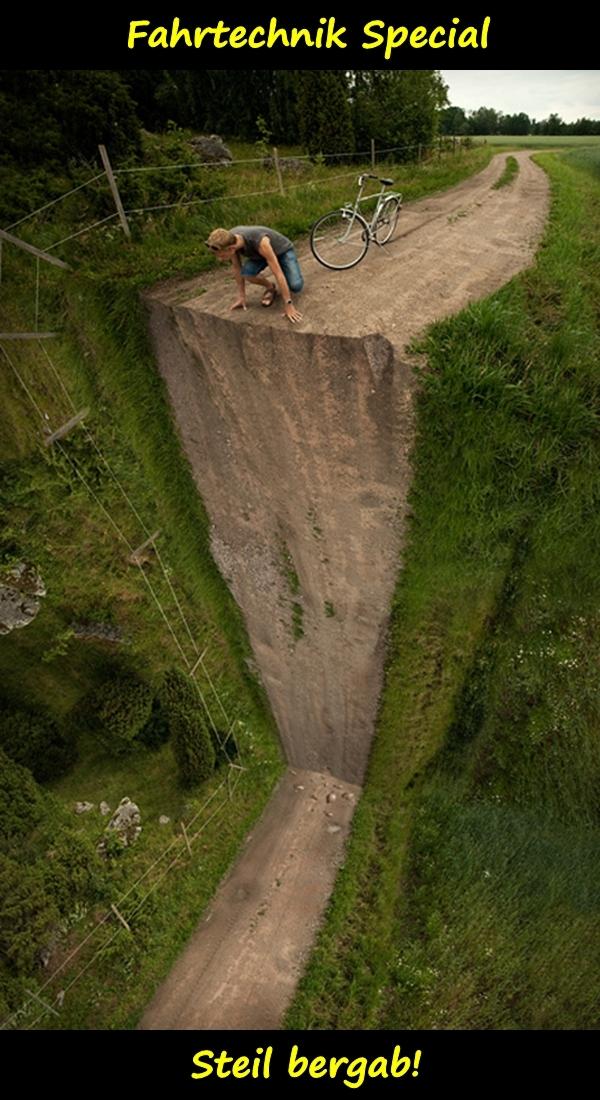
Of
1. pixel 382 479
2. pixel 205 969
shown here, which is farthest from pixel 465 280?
pixel 205 969

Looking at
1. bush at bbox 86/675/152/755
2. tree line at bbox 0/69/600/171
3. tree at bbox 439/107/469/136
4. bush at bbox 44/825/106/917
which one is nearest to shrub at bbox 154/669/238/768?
bush at bbox 86/675/152/755

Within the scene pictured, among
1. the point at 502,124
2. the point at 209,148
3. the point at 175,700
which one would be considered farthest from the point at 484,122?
the point at 175,700

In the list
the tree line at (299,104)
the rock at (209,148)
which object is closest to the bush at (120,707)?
the tree line at (299,104)

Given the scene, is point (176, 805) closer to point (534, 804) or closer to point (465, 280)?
point (534, 804)

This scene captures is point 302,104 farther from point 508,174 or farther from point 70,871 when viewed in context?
point 70,871

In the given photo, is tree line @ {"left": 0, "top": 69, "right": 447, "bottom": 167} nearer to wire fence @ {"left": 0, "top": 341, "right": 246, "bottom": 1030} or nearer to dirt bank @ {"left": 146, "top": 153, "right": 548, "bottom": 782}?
dirt bank @ {"left": 146, "top": 153, "right": 548, "bottom": 782}
